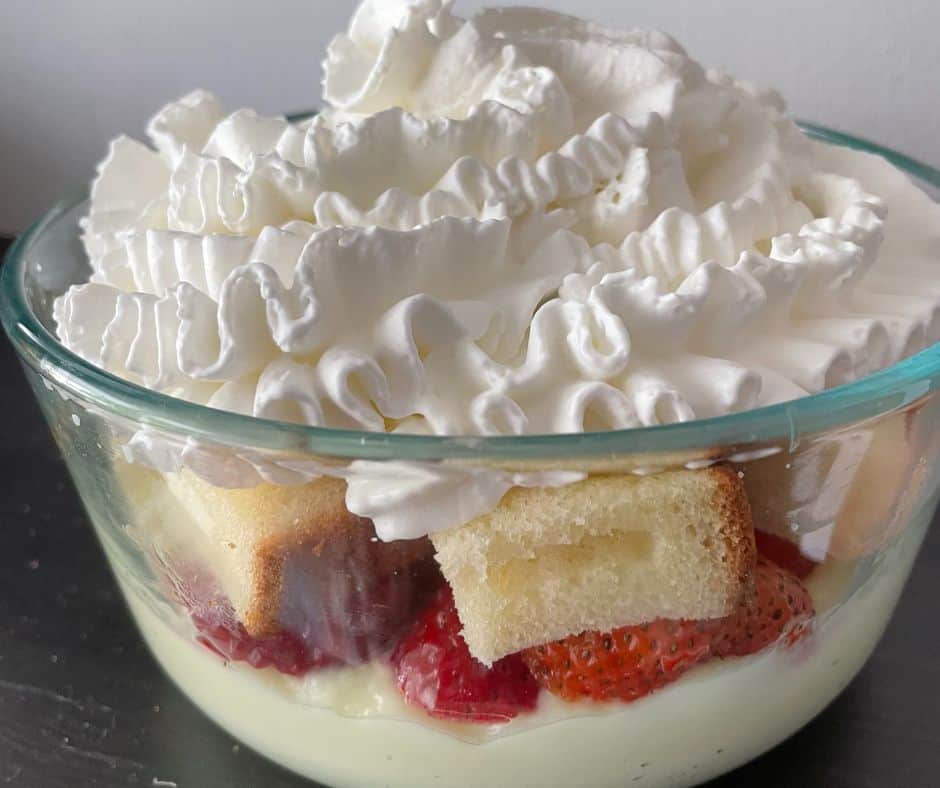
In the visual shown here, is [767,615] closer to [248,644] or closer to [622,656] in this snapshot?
[622,656]

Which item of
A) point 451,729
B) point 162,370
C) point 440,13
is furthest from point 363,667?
Result: point 440,13

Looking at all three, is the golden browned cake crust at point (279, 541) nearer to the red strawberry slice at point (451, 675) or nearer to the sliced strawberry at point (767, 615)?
the red strawberry slice at point (451, 675)

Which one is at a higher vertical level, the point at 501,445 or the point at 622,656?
the point at 501,445

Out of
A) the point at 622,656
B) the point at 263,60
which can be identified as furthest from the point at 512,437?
the point at 263,60

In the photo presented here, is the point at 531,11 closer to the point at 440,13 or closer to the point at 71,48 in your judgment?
the point at 440,13

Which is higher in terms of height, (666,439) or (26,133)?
(666,439)

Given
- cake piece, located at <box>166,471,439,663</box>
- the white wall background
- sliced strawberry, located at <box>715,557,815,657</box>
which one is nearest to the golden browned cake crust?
cake piece, located at <box>166,471,439,663</box>
